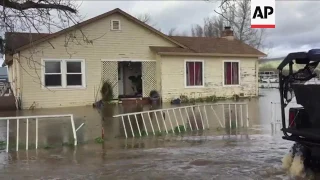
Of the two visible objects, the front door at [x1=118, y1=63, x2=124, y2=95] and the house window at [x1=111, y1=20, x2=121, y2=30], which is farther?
the front door at [x1=118, y1=63, x2=124, y2=95]

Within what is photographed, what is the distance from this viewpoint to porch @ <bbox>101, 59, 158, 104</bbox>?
2238 cm

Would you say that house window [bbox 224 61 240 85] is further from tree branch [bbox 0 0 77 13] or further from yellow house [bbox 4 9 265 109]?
tree branch [bbox 0 0 77 13]

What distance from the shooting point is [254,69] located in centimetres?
2706

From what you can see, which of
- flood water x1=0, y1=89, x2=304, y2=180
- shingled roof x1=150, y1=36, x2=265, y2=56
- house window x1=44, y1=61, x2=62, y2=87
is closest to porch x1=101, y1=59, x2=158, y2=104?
shingled roof x1=150, y1=36, x2=265, y2=56

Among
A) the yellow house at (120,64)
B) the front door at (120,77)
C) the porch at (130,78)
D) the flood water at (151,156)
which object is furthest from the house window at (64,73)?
the flood water at (151,156)

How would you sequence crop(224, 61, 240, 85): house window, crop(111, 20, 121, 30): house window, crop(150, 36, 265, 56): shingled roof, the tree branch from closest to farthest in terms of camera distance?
the tree branch < crop(111, 20, 121, 30): house window < crop(150, 36, 265, 56): shingled roof < crop(224, 61, 240, 85): house window

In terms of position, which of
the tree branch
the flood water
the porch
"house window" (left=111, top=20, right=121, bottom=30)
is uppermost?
"house window" (left=111, top=20, right=121, bottom=30)

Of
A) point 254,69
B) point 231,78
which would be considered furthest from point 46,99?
point 254,69

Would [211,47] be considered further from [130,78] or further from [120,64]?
[120,64]

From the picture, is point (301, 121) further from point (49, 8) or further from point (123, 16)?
point (123, 16)

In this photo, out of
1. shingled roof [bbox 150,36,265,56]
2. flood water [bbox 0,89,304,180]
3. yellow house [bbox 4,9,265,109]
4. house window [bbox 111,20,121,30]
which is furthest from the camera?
shingled roof [bbox 150,36,265,56]

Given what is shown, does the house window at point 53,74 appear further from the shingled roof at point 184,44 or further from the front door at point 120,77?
the front door at point 120,77

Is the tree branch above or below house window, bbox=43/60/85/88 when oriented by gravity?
above

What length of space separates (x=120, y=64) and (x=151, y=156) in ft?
53.9
